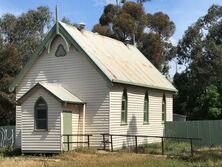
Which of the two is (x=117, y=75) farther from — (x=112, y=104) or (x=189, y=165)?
(x=189, y=165)

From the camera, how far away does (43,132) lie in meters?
28.6

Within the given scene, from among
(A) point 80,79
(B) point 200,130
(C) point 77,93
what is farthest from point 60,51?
(B) point 200,130

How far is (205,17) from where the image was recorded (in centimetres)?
5809

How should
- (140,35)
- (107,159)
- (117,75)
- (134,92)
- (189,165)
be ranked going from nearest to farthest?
(189,165), (107,159), (117,75), (134,92), (140,35)

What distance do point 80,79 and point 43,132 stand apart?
3.91 m

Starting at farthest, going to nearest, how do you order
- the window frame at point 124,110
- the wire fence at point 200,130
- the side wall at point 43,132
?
1. the wire fence at point 200,130
2. the window frame at point 124,110
3. the side wall at point 43,132

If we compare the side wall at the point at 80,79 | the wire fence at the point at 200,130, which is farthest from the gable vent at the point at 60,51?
the wire fence at the point at 200,130

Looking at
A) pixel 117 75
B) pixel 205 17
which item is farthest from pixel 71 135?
pixel 205 17

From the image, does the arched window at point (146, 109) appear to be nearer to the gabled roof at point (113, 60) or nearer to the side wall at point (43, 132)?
the gabled roof at point (113, 60)

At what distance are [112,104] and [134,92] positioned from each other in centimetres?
310

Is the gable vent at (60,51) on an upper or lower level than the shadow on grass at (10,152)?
upper

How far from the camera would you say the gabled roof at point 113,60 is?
2989 centimetres

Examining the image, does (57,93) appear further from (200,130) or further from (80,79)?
(200,130)

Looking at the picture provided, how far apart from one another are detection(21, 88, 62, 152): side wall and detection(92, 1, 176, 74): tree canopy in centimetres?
2598
